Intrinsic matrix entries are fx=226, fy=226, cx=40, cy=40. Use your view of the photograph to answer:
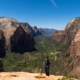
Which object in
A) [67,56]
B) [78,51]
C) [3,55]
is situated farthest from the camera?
[3,55]

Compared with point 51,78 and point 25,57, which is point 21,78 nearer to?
point 51,78

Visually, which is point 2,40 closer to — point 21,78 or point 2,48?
point 2,48

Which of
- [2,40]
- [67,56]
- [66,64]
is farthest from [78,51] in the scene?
[2,40]

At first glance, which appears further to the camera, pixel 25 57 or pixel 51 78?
pixel 25 57

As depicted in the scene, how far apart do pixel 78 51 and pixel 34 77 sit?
9593 centimetres

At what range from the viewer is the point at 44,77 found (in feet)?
112

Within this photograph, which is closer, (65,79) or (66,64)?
(65,79)

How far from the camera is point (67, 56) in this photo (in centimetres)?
14575

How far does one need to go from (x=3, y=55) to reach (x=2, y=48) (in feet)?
20.3

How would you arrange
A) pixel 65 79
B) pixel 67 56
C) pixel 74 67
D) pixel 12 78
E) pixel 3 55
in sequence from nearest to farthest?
pixel 65 79 → pixel 12 78 → pixel 74 67 → pixel 67 56 → pixel 3 55

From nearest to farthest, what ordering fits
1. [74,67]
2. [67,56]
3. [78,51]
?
[74,67] < [78,51] < [67,56]

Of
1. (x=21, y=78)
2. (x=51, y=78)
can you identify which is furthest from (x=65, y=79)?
(x=21, y=78)

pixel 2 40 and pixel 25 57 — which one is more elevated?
pixel 2 40

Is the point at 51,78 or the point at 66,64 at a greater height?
the point at 51,78
